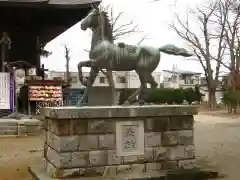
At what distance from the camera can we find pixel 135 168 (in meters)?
7.23

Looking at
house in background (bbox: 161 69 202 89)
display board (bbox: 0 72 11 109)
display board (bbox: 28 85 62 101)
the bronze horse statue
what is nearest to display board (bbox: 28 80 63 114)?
display board (bbox: 28 85 62 101)

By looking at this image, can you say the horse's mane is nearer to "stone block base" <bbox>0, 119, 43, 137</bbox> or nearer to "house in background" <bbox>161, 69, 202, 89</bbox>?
"stone block base" <bbox>0, 119, 43, 137</bbox>

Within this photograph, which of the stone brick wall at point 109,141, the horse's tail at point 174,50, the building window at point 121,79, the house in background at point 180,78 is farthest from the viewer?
the house in background at point 180,78

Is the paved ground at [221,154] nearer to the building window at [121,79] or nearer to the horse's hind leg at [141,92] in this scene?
the horse's hind leg at [141,92]

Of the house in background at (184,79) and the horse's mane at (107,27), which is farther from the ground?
the house in background at (184,79)

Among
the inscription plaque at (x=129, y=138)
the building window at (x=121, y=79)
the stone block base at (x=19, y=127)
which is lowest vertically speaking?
the stone block base at (x=19, y=127)

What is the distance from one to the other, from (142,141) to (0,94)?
35.2ft

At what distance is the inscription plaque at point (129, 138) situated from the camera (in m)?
7.14

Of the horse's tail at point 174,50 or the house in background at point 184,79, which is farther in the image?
the house in background at point 184,79

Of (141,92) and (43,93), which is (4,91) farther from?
(141,92)

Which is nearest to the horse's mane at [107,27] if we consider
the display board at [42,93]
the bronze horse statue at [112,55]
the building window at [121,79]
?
the bronze horse statue at [112,55]

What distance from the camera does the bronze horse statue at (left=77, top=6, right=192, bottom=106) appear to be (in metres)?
7.77

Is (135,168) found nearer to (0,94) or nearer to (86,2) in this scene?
(0,94)

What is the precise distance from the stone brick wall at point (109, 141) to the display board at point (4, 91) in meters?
9.50
